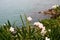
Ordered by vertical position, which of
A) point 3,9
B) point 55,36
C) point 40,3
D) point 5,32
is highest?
point 40,3

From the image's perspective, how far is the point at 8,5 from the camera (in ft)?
28.8

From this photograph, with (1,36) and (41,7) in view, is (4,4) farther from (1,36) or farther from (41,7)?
(1,36)

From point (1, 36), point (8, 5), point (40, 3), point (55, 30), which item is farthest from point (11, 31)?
point (40, 3)

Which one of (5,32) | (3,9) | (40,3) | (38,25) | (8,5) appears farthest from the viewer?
(40,3)

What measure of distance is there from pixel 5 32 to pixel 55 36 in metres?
0.86

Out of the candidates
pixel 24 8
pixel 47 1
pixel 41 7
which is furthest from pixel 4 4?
pixel 47 1

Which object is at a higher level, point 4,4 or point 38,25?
point 4,4

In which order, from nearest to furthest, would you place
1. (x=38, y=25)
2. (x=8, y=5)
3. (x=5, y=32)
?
1. (x=38, y=25)
2. (x=5, y=32)
3. (x=8, y=5)

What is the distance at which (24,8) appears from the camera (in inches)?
336

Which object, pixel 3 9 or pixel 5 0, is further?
pixel 5 0

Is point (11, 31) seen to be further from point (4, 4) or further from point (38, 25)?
point (4, 4)

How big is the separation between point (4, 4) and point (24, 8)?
81cm

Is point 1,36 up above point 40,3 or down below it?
below

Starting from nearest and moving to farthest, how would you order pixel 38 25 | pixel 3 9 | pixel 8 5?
1. pixel 38 25
2. pixel 3 9
3. pixel 8 5
